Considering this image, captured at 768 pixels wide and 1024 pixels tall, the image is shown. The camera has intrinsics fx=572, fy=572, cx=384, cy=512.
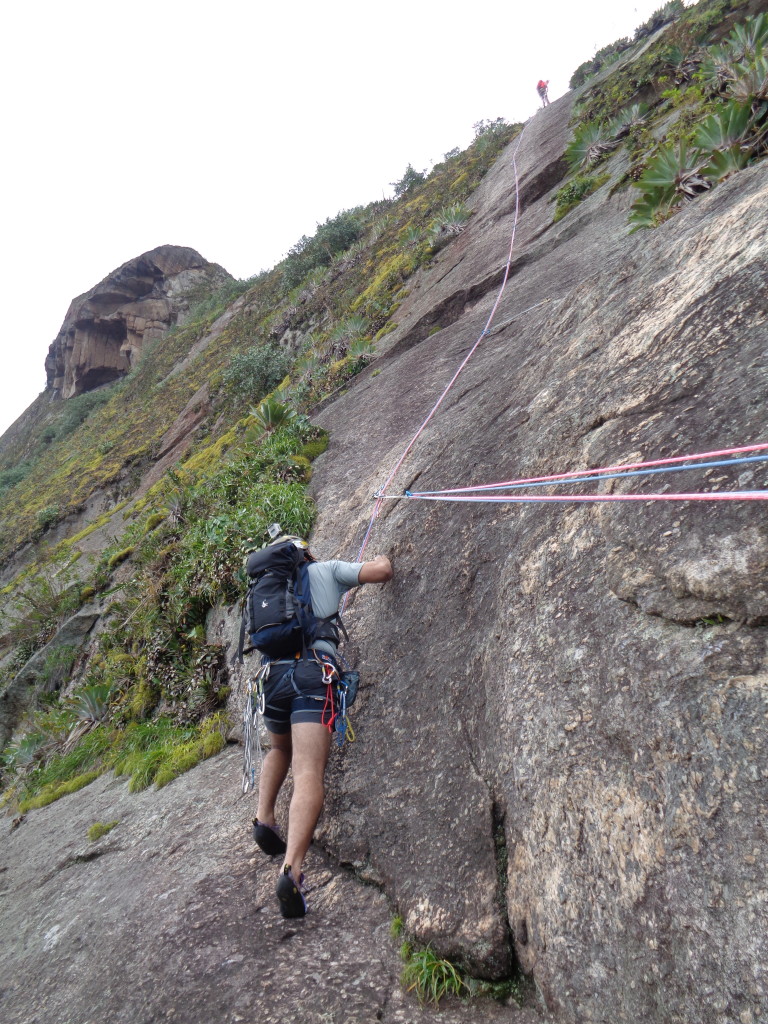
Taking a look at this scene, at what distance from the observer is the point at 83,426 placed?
30812mm

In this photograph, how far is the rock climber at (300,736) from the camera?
9.02 ft

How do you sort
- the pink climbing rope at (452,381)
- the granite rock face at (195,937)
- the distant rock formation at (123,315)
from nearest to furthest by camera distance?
the granite rock face at (195,937)
the pink climbing rope at (452,381)
the distant rock formation at (123,315)

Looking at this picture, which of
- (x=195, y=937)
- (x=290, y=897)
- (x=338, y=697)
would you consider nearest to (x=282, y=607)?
(x=338, y=697)

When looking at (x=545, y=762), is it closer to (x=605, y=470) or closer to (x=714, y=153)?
(x=605, y=470)

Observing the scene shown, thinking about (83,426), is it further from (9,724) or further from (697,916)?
(697,916)

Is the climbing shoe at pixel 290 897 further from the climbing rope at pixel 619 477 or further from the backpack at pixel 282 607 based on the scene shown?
the climbing rope at pixel 619 477

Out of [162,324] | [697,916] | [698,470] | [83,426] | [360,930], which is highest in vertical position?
[162,324]

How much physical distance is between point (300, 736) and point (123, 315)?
136ft

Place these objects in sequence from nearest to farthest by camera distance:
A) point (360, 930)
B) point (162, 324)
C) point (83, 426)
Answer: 1. point (360, 930)
2. point (83, 426)
3. point (162, 324)

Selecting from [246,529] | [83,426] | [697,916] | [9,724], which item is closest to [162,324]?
[83,426]

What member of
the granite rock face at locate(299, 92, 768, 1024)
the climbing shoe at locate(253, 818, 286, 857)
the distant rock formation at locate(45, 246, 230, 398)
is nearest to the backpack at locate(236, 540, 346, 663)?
the granite rock face at locate(299, 92, 768, 1024)

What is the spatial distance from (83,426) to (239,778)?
31095 mm

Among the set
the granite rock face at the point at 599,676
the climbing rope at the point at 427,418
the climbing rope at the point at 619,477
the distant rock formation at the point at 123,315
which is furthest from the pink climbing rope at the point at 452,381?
the distant rock formation at the point at 123,315

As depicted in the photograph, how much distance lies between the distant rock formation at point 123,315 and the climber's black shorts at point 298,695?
38.3m
